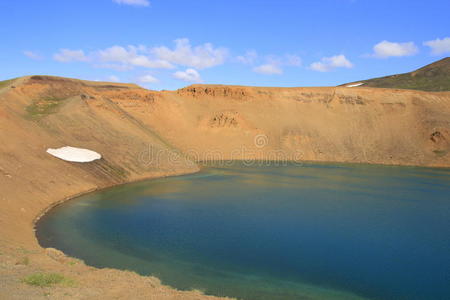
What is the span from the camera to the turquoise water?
12891mm

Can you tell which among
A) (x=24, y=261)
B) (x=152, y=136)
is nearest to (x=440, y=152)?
(x=152, y=136)

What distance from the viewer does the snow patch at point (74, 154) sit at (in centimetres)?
2944

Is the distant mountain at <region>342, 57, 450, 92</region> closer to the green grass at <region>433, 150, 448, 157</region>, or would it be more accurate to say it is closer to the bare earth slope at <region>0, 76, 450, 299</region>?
the bare earth slope at <region>0, 76, 450, 299</region>

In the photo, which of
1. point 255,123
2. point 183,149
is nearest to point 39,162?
point 183,149

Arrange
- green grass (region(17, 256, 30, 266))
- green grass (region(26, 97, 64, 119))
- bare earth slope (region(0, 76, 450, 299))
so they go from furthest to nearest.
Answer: green grass (region(26, 97, 64, 119))
bare earth slope (region(0, 76, 450, 299))
green grass (region(17, 256, 30, 266))

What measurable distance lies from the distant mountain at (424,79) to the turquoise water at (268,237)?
59.1m

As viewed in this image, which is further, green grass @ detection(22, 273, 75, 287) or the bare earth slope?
the bare earth slope

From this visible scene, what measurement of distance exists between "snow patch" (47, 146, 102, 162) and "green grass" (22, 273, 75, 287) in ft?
69.6

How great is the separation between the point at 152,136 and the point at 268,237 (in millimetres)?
31784

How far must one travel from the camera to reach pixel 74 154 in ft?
102

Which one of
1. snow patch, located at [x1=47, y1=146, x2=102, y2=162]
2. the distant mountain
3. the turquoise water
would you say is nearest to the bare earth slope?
snow patch, located at [x1=47, y1=146, x2=102, y2=162]

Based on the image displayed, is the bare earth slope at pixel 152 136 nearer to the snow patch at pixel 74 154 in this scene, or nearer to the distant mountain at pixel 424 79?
the snow patch at pixel 74 154

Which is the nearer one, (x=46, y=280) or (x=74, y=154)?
(x=46, y=280)

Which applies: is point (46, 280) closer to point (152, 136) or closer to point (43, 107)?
point (43, 107)
